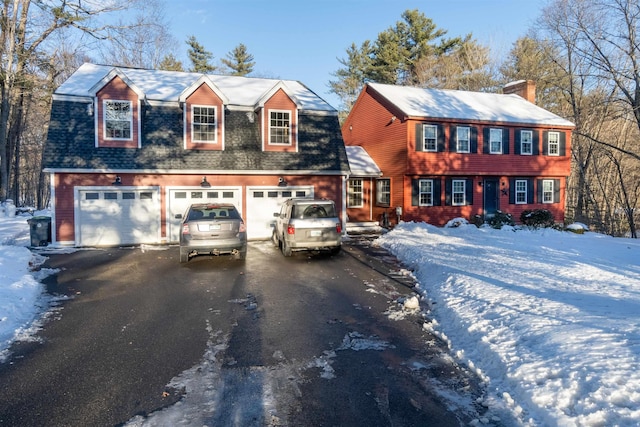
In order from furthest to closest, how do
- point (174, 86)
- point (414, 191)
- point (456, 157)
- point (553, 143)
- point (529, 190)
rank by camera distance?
1. point (553, 143)
2. point (529, 190)
3. point (456, 157)
4. point (414, 191)
5. point (174, 86)

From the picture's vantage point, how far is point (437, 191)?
21.6 metres

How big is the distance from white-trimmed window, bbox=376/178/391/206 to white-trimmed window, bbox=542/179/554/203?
31.4ft

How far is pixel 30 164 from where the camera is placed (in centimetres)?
4762

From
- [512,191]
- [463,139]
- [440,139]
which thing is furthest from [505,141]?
[440,139]

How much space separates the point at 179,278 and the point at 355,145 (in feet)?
65.4

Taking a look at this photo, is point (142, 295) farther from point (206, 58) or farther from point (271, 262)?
point (206, 58)

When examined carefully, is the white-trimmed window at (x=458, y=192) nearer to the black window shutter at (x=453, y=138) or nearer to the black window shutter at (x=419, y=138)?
the black window shutter at (x=453, y=138)

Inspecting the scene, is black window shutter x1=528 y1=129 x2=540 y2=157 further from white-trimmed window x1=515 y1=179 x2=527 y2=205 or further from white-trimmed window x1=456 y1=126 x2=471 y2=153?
white-trimmed window x1=456 y1=126 x2=471 y2=153

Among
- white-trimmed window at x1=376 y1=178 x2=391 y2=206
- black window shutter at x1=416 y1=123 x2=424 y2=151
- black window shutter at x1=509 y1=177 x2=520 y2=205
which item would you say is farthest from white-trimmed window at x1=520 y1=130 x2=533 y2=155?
white-trimmed window at x1=376 y1=178 x2=391 y2=206

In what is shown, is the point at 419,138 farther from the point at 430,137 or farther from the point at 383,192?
the point at 383,192

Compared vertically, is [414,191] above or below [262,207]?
above

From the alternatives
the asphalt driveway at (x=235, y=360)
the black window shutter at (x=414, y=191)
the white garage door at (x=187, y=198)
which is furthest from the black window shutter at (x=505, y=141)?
the asphalt driveway at (x=235, y=360)

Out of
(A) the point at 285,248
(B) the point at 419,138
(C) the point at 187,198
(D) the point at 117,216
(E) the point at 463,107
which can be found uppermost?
(E) the point at 463,107

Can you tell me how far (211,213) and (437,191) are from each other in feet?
45.9
